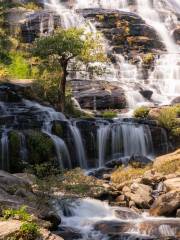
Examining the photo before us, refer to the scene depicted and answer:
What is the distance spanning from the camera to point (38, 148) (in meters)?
27.5

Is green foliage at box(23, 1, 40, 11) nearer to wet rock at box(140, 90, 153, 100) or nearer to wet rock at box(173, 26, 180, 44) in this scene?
wet rock at box(173, 26, 180, 44)

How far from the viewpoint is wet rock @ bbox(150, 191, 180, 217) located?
19.2 metres

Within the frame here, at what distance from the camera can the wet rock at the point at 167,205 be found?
19.2m

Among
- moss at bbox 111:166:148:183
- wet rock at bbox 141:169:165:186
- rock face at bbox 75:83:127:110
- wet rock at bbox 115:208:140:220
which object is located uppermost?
rock face at bbox 75:83:127:110

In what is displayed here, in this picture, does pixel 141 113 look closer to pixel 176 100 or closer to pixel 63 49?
pixel 176 100

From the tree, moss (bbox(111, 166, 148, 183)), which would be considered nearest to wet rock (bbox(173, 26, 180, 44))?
the tree

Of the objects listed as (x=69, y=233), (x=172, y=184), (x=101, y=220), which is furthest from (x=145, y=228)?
(x=172, y=184)

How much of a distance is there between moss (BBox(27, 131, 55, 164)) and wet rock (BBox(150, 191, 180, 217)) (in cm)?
927

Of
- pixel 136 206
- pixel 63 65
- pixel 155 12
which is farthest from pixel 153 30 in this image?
pixel 136 206

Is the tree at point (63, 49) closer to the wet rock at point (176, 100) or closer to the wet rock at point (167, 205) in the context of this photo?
the wet rock at point (176, 100)

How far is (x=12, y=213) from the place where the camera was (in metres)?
13.9

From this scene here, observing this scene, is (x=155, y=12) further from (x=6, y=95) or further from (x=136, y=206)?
(x=136, y=206)

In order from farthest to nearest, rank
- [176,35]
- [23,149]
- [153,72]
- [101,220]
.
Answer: [176,35] → [153,72] → [23,149] → [101,220]

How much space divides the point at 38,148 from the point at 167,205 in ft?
34.0
